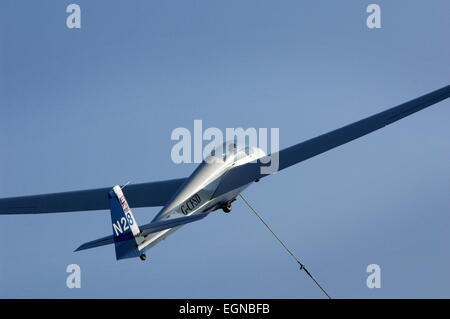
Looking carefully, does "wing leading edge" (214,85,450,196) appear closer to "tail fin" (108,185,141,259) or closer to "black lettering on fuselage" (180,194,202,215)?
"black lettering on fuselage" (180,194,202,215)

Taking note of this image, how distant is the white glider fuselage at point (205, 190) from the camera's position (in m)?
45.2

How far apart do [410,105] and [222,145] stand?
1075 centimetres

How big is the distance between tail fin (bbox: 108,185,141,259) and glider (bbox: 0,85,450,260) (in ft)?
10.4

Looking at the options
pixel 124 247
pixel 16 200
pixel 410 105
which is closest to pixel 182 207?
pixel 124 247

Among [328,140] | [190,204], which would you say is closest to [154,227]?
[190,204]

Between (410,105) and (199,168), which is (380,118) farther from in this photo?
(199,168)

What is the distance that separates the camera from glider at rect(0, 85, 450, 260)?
47219 millimetres

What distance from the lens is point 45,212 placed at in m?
50.6

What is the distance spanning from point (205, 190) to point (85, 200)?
779 centimetres

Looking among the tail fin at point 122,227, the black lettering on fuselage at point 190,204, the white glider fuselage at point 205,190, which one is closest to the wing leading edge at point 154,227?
the tail fin at point 122,227

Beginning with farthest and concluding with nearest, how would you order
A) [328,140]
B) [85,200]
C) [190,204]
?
[85,200], [328,140], [190,204]

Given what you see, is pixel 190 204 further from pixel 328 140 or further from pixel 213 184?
pixel 328 140

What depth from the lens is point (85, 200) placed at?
51625 millimetres

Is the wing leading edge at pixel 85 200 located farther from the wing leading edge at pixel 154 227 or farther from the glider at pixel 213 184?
the wing leading edge at pixel 154 227
